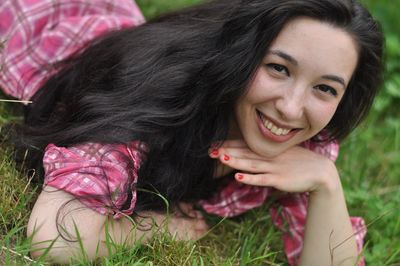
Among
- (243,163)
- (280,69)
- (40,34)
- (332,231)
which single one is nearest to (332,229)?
(332,231)

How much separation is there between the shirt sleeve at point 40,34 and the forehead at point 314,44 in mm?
1017

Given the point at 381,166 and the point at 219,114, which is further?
the point at 381,166

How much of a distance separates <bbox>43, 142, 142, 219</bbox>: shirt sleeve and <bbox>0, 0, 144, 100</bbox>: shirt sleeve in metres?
0.72

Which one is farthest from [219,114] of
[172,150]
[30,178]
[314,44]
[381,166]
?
[381,166]

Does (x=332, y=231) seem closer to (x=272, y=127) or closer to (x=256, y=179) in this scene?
(x=256, y=179)

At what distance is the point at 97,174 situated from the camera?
2324mm

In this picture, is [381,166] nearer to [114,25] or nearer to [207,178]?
[207,178]

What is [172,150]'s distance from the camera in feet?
8.44

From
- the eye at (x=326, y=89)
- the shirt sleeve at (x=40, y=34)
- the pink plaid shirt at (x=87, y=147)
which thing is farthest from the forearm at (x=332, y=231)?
the shirt sleeve at (x=40, y=34)

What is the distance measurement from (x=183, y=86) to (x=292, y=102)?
1.24 feet

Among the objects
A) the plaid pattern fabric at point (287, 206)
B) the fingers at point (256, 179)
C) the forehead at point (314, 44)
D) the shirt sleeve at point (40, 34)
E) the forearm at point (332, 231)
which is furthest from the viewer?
the shirt sleeve at point (40, 34)

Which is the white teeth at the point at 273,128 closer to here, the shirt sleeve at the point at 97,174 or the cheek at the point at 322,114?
the cheek at the point at 322,114

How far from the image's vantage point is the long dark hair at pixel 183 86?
2359 millimetres

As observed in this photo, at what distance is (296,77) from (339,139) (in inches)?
23.7
